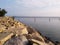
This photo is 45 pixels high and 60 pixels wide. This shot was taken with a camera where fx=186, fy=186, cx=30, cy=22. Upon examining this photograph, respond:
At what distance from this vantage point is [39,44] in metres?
10.1

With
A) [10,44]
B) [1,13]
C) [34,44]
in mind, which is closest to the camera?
[10,44]

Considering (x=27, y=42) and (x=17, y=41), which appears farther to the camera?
(x=27, y=42)

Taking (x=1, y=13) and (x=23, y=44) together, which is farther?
(x=1, y=13)

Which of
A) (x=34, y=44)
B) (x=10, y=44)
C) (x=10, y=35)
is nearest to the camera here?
(x=10, y=44)

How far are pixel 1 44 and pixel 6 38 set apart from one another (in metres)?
0.86

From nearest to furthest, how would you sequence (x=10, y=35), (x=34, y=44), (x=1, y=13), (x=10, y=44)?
1. (x=10, y=44)
2. (x=34, y=44)
3. (x=10, y=35)
4. (x=1, y=13)

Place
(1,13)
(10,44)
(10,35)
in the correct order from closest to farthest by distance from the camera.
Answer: (10,44)
(10,35)
(1,13)

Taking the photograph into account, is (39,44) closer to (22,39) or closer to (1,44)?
(22,39)

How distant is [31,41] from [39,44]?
0.46 meters

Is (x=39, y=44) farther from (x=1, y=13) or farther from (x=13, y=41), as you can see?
(x=1, y=13)

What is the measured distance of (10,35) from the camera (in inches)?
430

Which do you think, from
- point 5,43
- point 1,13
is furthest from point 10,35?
point 1,13

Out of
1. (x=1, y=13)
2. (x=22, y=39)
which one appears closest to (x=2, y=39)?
(x=22, y=39)

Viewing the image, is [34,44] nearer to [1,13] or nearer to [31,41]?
[31,41]
